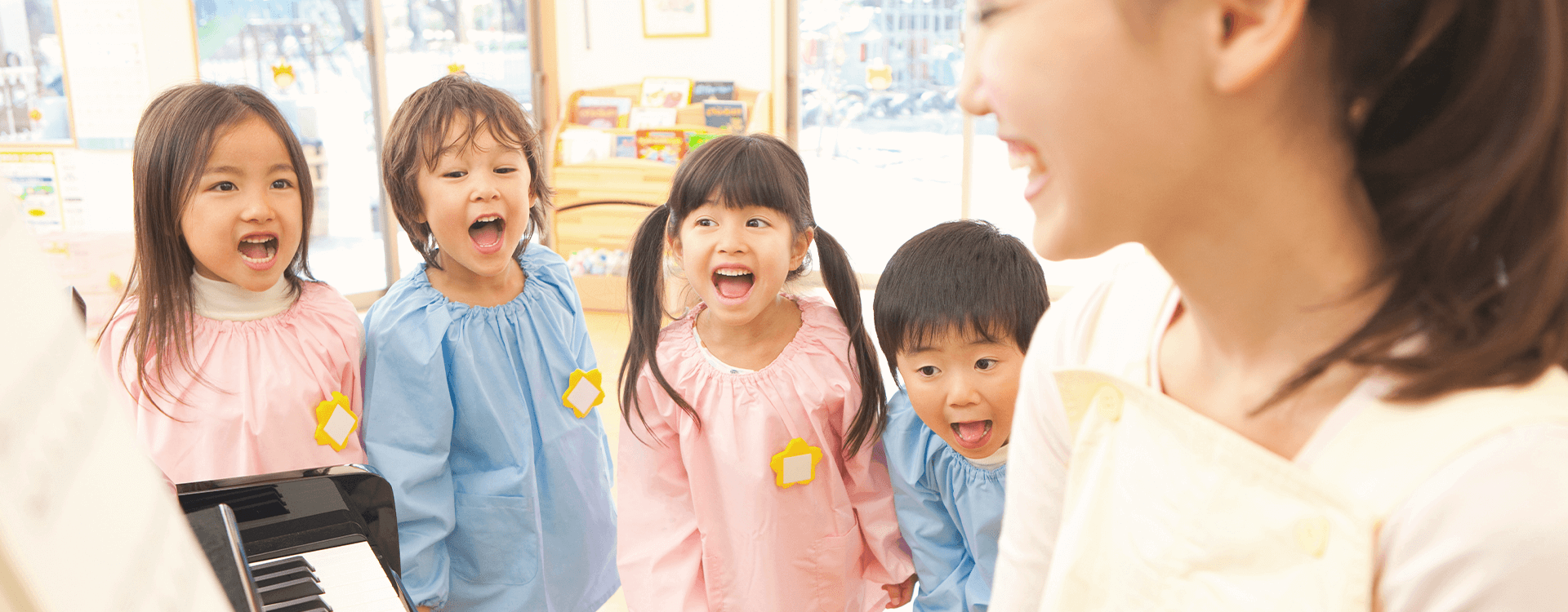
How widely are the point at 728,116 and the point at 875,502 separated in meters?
3.53

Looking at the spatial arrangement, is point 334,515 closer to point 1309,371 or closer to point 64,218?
point 1309,371

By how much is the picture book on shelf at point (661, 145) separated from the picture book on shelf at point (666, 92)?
0.18 m

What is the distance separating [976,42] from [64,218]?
427 cm

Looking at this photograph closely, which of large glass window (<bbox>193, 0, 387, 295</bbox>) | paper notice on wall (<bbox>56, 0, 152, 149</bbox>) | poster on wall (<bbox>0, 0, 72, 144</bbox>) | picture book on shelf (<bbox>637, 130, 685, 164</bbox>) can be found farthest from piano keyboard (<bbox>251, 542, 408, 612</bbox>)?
picture book on shelf (<bbox>637, 130, 685, 164</bbox>)

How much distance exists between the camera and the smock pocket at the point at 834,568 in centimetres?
163

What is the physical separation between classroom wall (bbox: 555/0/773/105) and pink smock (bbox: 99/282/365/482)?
3.72 meters

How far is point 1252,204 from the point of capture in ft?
1.84

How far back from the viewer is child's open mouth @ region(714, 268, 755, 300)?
161 cm

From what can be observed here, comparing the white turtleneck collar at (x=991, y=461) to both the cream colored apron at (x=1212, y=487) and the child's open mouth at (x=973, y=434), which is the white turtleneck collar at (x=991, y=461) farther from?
the cream colored apron at (x=1212, y=487)

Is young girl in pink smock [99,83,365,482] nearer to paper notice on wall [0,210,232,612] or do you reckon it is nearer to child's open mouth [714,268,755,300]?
child's open mouth [714,268,755,300]

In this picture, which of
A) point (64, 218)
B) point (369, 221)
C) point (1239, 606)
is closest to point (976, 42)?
point (1239, 606)

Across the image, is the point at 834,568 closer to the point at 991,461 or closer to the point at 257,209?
the point at 991,461

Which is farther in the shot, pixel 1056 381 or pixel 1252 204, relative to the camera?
pixel 1056 381

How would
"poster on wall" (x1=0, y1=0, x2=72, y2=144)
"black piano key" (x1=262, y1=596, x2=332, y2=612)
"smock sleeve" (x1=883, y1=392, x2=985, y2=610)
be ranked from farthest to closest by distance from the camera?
1. "poster on wall" (x1=0, y1=0, x2=72, y2=144)
2. "smock sleeve" (x1=883, y1=392, x2=985, y2=610)
3. "black piano key" (x1=262, y1=596, x2=332, y2=612)
